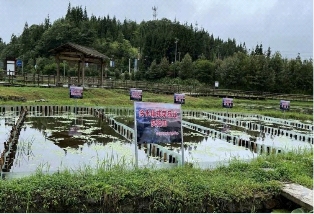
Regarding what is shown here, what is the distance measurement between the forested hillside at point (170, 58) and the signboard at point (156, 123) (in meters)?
35.4

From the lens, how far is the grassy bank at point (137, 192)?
170 inches

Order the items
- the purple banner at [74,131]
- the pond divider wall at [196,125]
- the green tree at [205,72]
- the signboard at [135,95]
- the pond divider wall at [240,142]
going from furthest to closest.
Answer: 1. the green tree at [205,72]
2. the signboard at [135,95]
3. the purple banner at [74,131]
4. the pond divider wall at [196,125]
5. the pond divider wall at [240,142]

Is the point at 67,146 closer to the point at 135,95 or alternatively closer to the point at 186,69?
the point at 135,95

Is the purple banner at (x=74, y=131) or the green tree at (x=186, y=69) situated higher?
the green tree at (x=186, y=69)

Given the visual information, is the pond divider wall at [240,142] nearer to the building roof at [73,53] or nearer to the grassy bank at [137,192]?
the grassy bank at [137,192]

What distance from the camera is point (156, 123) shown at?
615cm

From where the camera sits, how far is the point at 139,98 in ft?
64.6

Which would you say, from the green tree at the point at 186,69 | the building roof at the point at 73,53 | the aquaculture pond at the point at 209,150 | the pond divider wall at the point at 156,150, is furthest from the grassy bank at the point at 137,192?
the green tree at the point at 186,69

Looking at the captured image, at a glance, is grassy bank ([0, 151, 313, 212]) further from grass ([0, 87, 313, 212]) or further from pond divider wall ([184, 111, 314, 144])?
pond divider wall ([184, 111, 314, 144])

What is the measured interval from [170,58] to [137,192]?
6317 centimetres

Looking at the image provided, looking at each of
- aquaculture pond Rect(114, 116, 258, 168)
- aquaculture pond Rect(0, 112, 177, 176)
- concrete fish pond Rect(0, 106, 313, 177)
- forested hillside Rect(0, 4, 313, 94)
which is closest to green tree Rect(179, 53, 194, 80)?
forested hillside Rect(0, 4, 313, 94)

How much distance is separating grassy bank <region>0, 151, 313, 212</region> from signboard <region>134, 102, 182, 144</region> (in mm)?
949

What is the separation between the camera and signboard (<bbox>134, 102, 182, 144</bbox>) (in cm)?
604

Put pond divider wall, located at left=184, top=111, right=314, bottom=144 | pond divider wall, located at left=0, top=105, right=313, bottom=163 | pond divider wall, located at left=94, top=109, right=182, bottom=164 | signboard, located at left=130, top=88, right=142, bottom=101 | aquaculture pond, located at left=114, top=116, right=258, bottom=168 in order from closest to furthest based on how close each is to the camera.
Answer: pond divider wall, located at left=94, top=109, right=182, bottom=164, aquaculture pond, located at left=114, top=116, right=258, bottom=168, pond divider wall, located at left=0, top=105, right=313, bottom=163, pond divider wall, located at left=184, top=111, right=314, bottom=144, signboard, located at left=130, top=88, right=142, bottom=101
